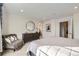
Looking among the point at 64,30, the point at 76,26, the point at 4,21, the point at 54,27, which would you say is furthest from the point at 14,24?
the point at 76,26

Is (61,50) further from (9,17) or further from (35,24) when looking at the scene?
(9,17)

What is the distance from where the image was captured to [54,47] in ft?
5.92

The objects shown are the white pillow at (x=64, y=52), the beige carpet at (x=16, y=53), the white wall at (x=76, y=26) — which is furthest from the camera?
the white wall at (x=76, y=26)

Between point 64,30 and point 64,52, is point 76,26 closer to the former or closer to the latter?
point 64,30

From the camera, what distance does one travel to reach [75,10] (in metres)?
1.85

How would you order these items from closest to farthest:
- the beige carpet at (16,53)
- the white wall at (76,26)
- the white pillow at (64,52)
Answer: the white pillow at (64,52), the beige carpet at (16,53), the white wall at (76,26)

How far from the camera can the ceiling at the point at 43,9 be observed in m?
1.80

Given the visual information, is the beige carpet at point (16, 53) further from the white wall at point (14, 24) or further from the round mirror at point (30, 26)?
the round mirror at point (30, 26)

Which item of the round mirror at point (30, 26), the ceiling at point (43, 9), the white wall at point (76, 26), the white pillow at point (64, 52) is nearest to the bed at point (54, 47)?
the white pillow at point (64, 52)

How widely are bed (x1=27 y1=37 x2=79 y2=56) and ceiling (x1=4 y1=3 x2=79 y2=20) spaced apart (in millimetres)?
419

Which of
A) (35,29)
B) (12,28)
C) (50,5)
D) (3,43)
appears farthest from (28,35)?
(50,5)

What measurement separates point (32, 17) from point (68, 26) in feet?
2.12

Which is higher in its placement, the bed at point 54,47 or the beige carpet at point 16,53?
the bed at point 54,47

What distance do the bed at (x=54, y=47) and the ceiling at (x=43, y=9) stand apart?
42 cm
